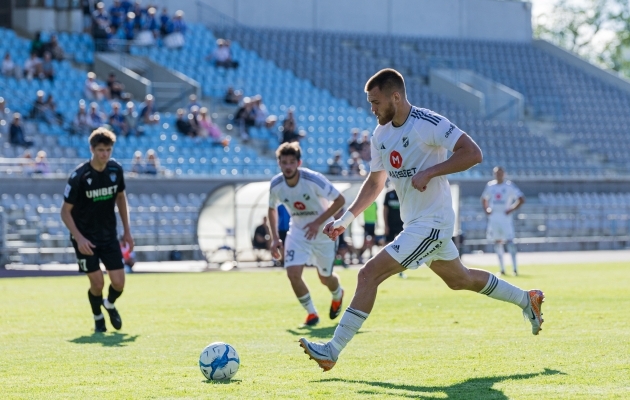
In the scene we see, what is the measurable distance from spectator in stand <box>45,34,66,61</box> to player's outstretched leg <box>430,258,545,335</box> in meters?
26.8

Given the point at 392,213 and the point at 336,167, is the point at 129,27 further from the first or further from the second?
the point at 392,213

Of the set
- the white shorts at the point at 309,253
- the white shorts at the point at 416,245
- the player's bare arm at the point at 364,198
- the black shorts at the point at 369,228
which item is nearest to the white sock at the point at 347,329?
the white shorts at the point at 416,245

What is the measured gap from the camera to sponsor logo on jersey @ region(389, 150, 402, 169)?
8.53 metres

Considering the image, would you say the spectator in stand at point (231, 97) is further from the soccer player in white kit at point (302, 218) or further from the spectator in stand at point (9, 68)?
the soccer player in white kit at point (302, 218)

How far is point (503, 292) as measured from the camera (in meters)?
9.22

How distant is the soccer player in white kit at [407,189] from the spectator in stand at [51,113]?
22047 mm

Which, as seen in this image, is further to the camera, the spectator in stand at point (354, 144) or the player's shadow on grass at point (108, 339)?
the spectator in stand at point (354, 144)

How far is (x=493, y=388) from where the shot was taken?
7.46 metres

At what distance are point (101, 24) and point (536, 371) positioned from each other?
30.0m

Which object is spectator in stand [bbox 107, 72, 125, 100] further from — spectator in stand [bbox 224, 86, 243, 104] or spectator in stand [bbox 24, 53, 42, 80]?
spectator in stand [bbox 224, 86, 243, 104]

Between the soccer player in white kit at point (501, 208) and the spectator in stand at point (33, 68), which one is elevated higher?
the spectator in stand at point (33, 68)

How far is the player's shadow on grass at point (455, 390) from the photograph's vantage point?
284 inches

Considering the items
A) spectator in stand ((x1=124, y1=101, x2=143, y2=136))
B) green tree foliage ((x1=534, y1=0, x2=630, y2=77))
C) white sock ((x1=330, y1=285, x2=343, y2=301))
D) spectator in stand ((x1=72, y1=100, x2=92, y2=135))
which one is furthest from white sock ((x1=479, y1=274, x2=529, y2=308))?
green tree foliage ((x1=534, y1=0, x2=630, y2=77))

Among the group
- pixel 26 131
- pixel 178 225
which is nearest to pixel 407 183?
pixel 178 225
